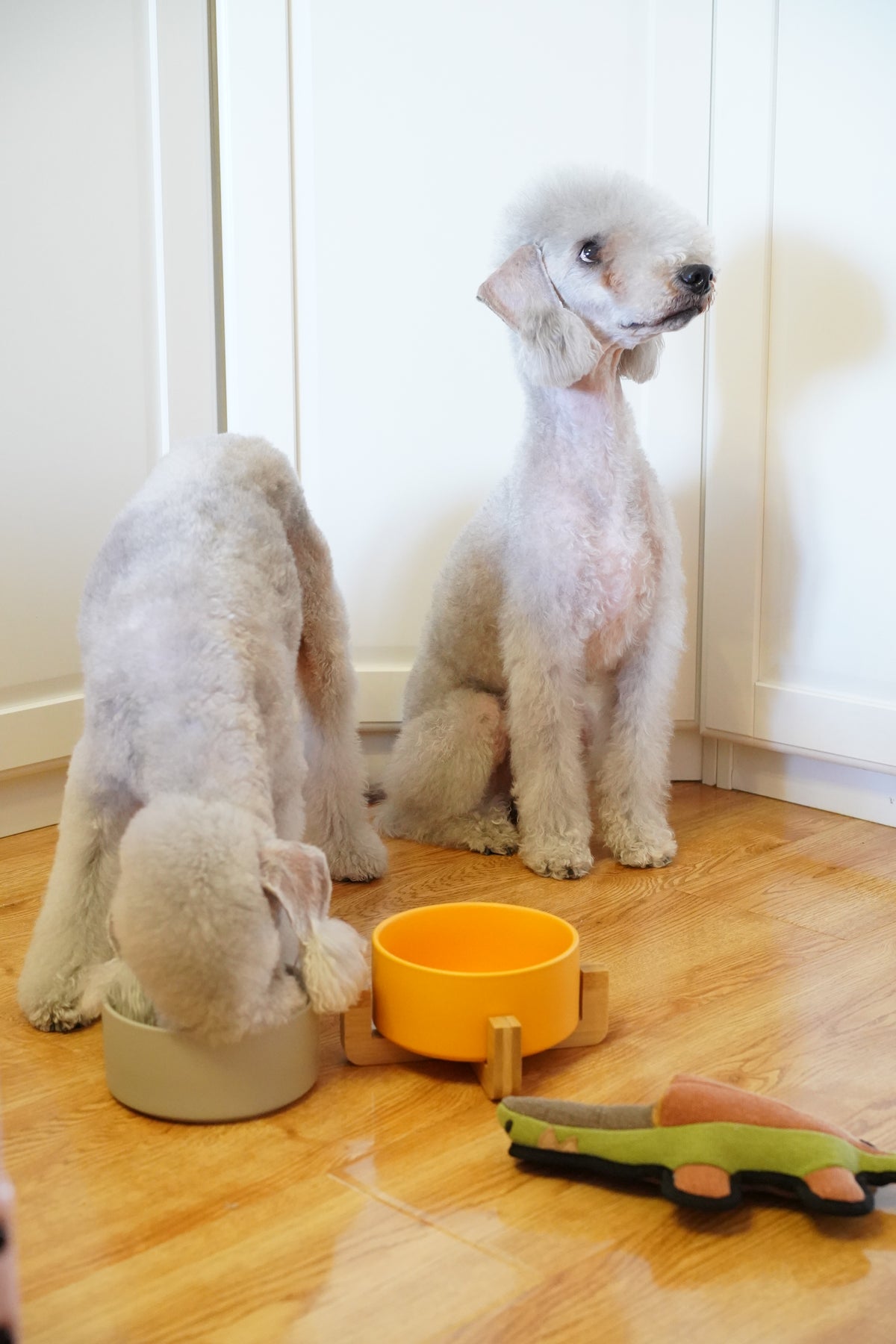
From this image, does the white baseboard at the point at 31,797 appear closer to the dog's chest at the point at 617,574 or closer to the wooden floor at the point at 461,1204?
the wooden floor at the point at 461,1204

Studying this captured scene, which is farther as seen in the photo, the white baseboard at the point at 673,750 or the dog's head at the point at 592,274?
the white baseboard at the point at 673,750

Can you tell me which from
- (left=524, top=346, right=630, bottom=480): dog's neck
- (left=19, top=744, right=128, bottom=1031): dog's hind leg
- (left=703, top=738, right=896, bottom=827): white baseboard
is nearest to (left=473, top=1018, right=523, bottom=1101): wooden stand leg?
(left=19, top=744, right=128, bottom=1031): dog's hind leg

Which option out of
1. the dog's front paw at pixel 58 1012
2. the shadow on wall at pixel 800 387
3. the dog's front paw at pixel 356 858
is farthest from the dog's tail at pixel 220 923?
the shadow on wall at pixel 800 387

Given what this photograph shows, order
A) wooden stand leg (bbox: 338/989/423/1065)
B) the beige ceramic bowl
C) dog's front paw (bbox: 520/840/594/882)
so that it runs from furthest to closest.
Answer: dog's front paw (bbox: 520/840/594/882)
wooden stand leg (bbox: 338/989/423/1065)
the beige ceramic bowl

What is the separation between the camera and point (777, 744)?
6.80 ft

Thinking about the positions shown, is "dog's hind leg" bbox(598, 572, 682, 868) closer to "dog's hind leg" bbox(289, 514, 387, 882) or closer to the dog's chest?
the dog's chest

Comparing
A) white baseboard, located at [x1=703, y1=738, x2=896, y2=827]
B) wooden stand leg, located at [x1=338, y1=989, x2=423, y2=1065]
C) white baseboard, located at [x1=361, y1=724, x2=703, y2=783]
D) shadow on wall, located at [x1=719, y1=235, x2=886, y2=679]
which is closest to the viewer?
wooden stand leg, located at [x1=338, y1=989, x2=423, y2=1065]

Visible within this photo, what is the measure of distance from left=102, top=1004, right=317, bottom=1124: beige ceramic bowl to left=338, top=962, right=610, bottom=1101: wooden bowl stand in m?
0.09

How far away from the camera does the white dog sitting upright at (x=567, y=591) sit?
5.37ft

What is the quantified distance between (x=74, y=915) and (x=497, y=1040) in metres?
0.45

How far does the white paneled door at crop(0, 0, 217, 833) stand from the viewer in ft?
6.07

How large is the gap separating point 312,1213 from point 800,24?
5.85 ft

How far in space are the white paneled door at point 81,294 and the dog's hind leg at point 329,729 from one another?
0.50m

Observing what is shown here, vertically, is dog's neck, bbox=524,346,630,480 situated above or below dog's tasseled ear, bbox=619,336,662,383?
below
